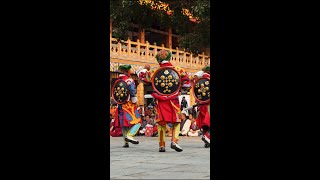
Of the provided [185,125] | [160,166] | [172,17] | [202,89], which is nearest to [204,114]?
[202,89]

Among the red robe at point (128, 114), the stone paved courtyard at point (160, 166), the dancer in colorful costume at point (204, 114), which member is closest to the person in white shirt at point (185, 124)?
the dancer in colorful costume at point (204, 114)

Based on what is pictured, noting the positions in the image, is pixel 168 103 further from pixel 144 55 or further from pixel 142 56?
pixel 144 55

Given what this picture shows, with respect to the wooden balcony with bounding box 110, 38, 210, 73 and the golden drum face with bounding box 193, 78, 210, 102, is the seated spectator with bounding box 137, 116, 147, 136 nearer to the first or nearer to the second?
the wooden balcony with bounding box 110, 38, 210, 73

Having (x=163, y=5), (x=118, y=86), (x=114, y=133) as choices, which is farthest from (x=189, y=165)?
(x=163, y=5)

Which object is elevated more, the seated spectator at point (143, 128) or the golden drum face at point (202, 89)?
the golden drum face at point (202, 89)

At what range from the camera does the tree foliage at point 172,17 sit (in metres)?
16.0

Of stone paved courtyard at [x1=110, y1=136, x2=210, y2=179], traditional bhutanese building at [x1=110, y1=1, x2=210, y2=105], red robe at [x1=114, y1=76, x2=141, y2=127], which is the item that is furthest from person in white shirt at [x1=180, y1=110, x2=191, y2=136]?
stone paved courtyard at [x1=110, y1=136, x2=210, y2=179]

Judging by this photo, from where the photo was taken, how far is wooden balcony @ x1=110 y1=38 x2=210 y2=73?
71.7 feet

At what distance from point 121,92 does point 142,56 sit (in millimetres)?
13401

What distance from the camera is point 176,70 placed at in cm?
922

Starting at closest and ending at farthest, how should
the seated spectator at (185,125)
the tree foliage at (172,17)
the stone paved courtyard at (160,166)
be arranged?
the stone paved courtyard at (160,166) < the seated spectator at (185,125) < the tree foliage at (172,17)

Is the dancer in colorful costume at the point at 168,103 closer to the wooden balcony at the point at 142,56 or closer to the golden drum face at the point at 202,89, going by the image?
the golden drum face at the point at 202,89

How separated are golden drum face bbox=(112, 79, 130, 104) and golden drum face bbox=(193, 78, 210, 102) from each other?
47.1 inches

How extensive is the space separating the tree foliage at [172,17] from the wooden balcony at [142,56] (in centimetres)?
258
